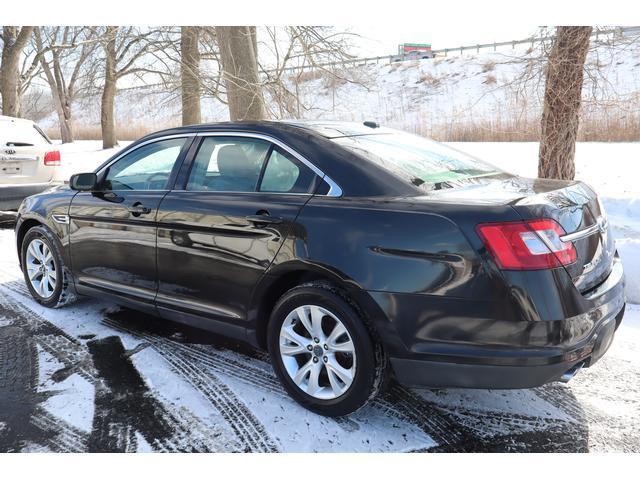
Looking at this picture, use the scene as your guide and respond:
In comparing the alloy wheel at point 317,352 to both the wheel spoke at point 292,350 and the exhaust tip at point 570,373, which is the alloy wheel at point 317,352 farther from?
the exhaust tip at point 570,373

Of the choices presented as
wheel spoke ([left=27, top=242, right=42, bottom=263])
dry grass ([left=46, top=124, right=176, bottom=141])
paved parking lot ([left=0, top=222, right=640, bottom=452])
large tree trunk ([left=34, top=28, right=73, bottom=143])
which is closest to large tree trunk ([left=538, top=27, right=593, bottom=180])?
paved parking lot ([left=0, top=222, right=640, bottom=452])

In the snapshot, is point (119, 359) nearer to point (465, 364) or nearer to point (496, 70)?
point (465, 364)

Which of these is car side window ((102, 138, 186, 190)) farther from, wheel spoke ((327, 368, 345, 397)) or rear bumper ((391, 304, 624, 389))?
rear bumper ((391, 304, 624, 389))

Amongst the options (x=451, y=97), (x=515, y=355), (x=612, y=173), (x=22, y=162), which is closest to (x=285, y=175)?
(x=515, y=355)

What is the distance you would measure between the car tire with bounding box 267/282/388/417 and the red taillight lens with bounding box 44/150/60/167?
6657 millimetres

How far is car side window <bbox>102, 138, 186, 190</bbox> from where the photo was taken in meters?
3.95

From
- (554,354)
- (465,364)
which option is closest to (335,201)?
(465,364)

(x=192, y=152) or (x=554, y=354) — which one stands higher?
(x=192, y=152)

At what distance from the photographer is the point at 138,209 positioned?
391cm

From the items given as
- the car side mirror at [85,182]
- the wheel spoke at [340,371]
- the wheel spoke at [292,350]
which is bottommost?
the wheel spoke at [340,371]

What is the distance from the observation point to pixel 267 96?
1038 centimetres

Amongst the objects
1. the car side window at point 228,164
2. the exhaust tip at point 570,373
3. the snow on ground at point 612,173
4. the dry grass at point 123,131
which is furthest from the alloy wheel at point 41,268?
the dry grass at point 123,131

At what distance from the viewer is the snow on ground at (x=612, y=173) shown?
5098mm

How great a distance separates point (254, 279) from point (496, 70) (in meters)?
43.9
